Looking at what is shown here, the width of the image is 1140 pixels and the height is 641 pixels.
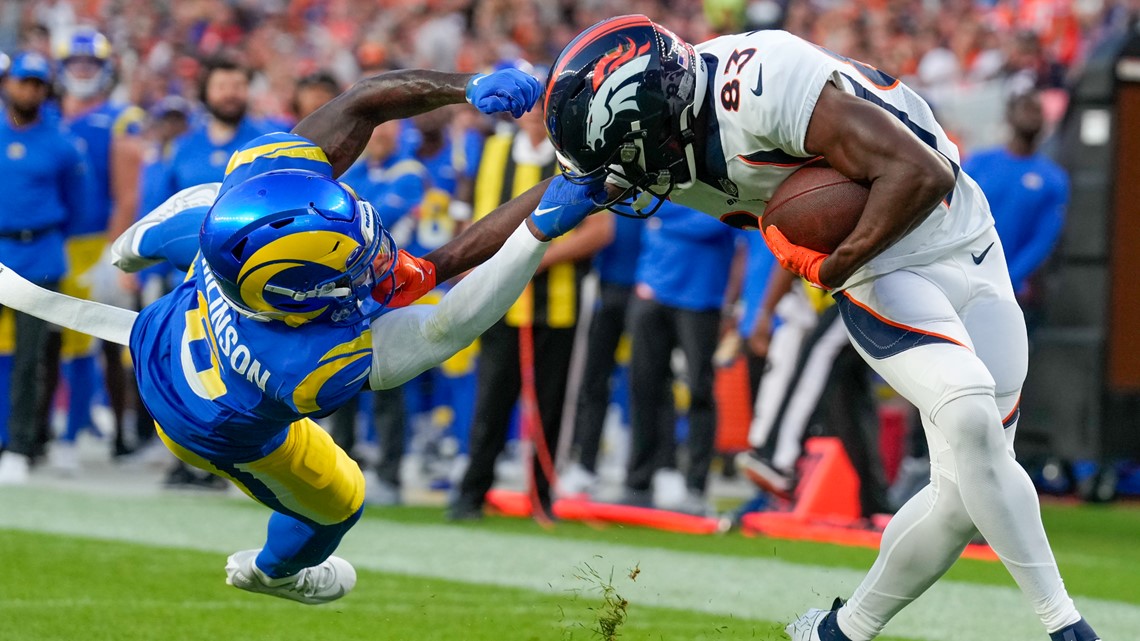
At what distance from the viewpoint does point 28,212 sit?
8289mm

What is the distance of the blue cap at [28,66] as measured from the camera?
8.12m

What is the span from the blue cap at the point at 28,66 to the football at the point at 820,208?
557cm

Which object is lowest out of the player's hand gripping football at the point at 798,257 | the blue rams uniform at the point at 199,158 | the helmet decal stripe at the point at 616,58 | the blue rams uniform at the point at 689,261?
the blue rams uniform at the point at 689,261

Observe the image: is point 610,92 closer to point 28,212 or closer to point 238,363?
point 238,363

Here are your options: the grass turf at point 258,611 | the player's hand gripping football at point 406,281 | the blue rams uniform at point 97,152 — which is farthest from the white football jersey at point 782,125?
the blue rams uniform at point 97,152

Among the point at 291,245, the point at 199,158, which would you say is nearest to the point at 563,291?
the point at 199,158

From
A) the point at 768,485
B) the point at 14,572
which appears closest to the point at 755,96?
the point at 14,572

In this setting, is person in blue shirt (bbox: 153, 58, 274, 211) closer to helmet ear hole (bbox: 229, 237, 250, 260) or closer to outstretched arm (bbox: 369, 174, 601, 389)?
outstretched arm (bbox: 369, 174, 601, 389)

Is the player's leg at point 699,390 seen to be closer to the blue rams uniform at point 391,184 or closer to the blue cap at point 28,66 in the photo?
the blue rams uniform at point 391,184

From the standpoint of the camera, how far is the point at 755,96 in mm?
3721

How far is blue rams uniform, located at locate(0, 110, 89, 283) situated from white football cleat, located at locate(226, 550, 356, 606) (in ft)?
13.5

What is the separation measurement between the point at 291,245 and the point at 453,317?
1.48 feet

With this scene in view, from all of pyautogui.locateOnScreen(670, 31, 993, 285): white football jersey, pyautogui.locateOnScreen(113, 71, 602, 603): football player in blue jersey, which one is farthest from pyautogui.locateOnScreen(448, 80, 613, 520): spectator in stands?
pyautogui.locateOnScreen(670, 31, 993, 285): white football jersey

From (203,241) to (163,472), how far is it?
19.5 feet
